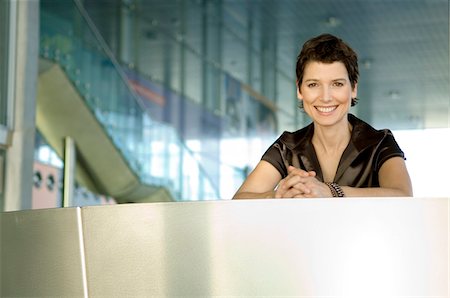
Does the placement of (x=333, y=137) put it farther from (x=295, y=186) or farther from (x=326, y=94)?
(x=295, y=186)

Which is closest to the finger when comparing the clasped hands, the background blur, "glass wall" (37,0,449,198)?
the clasped hands

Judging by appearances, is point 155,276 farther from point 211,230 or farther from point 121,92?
point 121,92

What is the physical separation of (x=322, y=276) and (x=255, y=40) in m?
12.5

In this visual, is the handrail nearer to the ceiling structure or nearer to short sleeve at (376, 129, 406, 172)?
the ceiling structure

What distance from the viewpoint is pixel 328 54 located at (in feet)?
8.59

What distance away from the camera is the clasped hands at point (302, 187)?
2.21 meters

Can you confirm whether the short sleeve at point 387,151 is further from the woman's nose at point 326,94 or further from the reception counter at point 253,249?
the reception counter at point 253,249

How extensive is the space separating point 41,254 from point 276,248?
555 millimetres

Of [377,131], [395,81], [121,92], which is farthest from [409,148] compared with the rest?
[377,131]

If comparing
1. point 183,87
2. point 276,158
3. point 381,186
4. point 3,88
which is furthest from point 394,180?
point 183,87

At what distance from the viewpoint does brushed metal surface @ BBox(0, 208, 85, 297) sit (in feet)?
6.77

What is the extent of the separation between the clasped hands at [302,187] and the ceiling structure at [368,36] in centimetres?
1025

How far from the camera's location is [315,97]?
103 inches

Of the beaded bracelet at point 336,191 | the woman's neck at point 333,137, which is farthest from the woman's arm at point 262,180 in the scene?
the beaded bracelet at point 336,191
